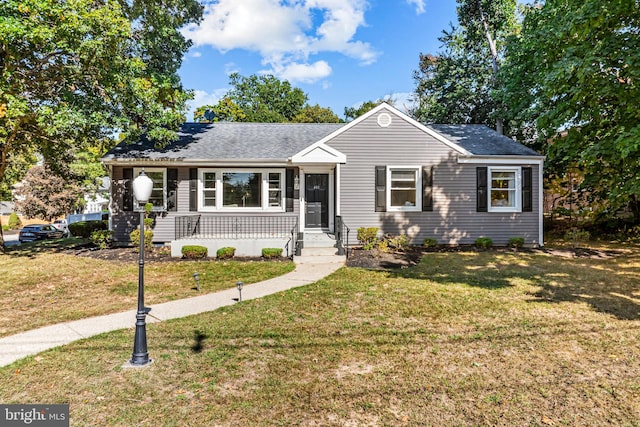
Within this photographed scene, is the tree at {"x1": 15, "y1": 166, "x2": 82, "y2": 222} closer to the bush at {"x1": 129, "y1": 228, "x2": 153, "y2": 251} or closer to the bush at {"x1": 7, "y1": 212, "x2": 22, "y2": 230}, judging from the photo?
the bush at {"x1": 7, "y1": 212, "x2": 22, "y2": 230}

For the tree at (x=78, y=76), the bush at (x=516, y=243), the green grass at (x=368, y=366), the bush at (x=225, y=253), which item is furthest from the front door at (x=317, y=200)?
the bush at (x=516, y=243)

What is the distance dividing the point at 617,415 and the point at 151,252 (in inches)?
466

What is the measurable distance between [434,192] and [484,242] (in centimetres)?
253

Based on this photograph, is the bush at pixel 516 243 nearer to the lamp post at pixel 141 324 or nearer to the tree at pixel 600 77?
the tree at pixel 600 77

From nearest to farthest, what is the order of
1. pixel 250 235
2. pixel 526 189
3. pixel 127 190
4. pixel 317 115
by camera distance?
pixel 250 235 < pixel 127 190 < pixel 526 189 < pixel 317 115

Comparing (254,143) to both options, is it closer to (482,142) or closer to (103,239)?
(103,239)

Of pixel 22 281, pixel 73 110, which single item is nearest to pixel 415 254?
pixel 22 281

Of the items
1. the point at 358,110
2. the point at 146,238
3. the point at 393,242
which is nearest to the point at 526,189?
the point at 393,242

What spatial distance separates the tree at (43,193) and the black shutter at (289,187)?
25210 millimetres

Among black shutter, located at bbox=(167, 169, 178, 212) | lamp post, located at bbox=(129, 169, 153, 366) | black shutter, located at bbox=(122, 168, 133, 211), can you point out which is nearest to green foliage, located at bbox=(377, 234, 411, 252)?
black shutter, located at bbox=(167, 169, 178, 212)

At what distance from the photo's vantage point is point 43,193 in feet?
93.7

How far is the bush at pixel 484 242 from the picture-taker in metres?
12.2

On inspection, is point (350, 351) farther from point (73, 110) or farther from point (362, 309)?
point (73, 110)

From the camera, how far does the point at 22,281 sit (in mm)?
8203
